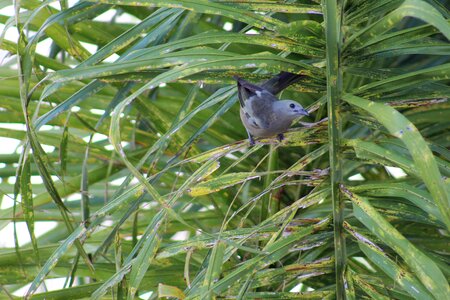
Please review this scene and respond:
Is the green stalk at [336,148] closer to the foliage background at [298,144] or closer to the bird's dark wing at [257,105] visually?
the foliage background at [298,144]

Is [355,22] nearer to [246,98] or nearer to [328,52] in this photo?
[328,52]

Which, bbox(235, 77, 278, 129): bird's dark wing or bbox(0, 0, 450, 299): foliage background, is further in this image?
bbox(235, 77, 278, 129): bird's dark wing

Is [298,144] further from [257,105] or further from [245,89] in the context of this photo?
[257,105]

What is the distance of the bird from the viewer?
143cm

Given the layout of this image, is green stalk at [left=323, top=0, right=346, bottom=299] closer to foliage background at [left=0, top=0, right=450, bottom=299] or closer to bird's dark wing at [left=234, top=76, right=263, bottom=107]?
foliage background at [left=0, top=0, right=450, bottom=299]

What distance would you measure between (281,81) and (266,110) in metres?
0.24

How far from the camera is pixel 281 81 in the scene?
130 cm

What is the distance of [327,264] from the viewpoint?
1.16m

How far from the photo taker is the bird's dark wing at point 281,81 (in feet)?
4.09

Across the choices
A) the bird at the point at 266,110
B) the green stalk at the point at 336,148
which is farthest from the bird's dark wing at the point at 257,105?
the green stalk at the point at 336,148


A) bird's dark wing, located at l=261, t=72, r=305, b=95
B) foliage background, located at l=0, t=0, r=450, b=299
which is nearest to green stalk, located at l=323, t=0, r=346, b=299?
foliage background, located at l=0, t=0, r=450, b=299

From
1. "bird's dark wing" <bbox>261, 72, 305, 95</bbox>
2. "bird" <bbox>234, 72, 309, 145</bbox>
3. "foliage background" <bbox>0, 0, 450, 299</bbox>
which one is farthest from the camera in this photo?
"bird" <bbox>234, 72, 309, 145</bbox>

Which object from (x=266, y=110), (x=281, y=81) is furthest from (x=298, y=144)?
(x=266, y=110)

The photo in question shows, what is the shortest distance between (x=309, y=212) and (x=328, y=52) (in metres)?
0.75
